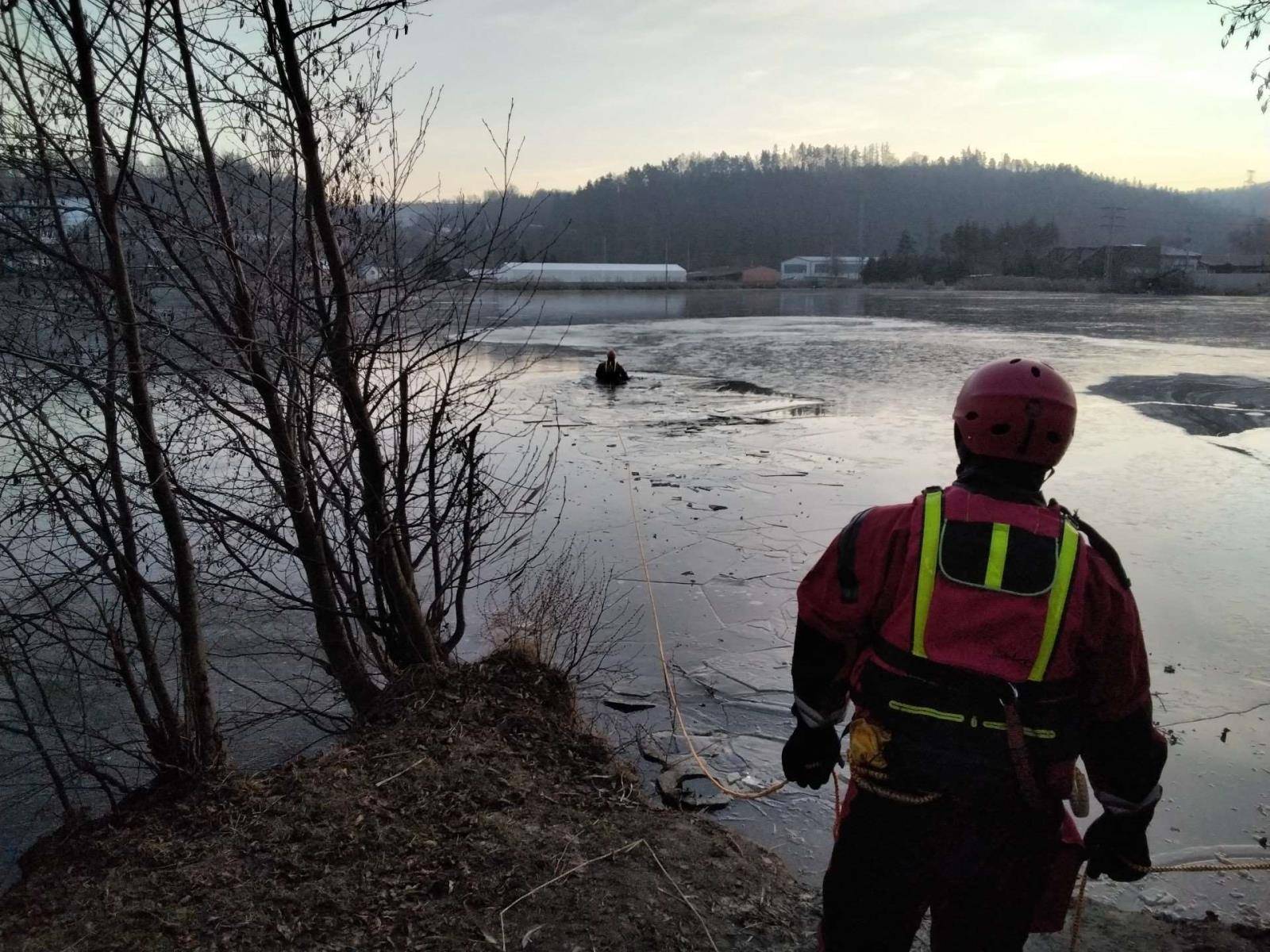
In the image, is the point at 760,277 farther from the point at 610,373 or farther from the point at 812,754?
the point at 812,754

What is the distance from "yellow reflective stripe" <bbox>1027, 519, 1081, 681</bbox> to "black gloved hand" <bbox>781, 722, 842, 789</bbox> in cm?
62

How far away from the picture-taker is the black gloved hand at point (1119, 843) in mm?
2434

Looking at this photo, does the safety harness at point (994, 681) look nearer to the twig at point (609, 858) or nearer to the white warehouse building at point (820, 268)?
the twig at point (609, 858)

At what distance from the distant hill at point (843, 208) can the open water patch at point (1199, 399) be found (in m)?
105

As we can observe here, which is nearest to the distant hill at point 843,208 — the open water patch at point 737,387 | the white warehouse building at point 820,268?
the white warehouse building at point 820,268

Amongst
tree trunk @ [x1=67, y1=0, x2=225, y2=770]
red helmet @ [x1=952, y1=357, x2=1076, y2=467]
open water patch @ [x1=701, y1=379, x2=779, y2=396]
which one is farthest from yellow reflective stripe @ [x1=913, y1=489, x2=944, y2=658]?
open water patch @ [x1=701, y1=379, x2=779, y2=396]

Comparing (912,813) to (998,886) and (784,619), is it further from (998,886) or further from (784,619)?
(784,619)

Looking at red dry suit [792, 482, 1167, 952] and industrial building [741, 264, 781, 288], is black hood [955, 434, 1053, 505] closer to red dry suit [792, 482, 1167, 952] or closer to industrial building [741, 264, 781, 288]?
red dry suit [792, 482, 1167, 952]

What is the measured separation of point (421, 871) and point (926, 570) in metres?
2.49

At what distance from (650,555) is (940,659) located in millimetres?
7229

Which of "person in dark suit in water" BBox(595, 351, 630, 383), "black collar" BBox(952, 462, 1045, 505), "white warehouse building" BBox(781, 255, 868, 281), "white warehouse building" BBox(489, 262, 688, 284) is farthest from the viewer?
"white warehouse building" BBox(781, 255, 868, 281)

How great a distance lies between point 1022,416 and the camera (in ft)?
7.88

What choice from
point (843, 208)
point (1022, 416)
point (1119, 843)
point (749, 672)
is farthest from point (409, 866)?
point (843, 208)

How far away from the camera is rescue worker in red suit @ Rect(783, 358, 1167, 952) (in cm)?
229
